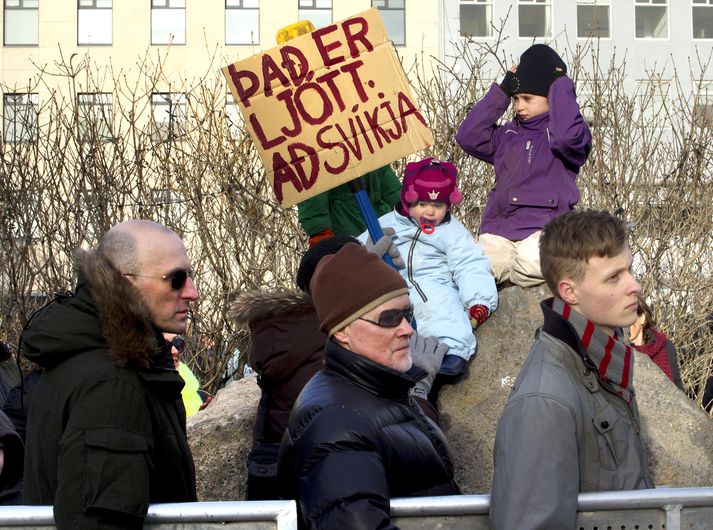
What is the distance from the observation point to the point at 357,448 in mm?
2895

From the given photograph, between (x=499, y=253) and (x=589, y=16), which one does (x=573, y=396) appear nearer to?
(x=499, y=253)

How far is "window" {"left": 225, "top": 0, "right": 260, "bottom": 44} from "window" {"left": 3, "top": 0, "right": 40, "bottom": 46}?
237 inches

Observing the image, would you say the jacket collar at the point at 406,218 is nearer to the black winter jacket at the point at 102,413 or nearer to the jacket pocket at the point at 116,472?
the black winter jacket at the point at 102,413

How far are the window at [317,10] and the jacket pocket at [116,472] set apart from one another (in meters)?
34.5

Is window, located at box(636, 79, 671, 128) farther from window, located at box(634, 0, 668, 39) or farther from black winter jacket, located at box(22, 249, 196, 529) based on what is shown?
window, located at box(634, 0, 668, 39)

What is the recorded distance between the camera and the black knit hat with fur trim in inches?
264

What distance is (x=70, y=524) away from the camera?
295cm

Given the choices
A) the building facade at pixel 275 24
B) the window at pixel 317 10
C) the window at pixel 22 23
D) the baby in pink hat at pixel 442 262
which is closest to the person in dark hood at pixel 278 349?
Answer: the baby in pink hat at pixel 442 262

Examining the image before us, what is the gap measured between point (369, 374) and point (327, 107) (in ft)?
11.2

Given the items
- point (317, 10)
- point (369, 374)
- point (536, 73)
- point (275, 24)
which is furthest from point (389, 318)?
point (317, 10)

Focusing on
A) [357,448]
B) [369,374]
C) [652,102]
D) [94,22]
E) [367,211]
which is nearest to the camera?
[357,448]

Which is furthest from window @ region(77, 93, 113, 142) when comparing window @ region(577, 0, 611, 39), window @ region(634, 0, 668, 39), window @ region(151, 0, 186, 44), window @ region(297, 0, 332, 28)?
window @ region(634, 0, 668, 39)

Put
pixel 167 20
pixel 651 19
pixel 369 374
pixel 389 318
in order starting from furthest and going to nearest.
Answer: pixel 651 19 → pixel 167 20 → pixel 389 318 → pixel 369 374

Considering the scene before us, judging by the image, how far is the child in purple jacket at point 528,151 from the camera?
6.65 meters
